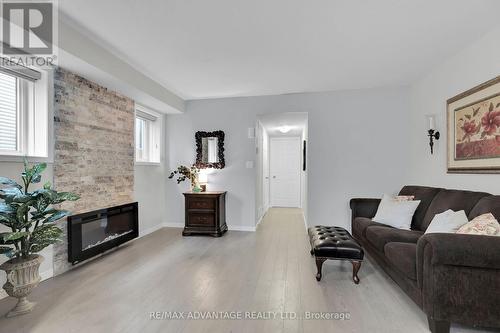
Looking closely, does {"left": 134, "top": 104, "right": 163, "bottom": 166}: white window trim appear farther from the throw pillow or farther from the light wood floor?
the throw pillow

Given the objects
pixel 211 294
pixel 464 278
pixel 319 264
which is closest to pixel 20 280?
pixel 211 294

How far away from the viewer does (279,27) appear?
2258 millimetres

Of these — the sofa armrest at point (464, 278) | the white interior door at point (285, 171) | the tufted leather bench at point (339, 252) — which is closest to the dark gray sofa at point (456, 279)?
the sofa armrest at point (464, 278)

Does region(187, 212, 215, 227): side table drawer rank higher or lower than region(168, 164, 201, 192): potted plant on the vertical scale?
lower

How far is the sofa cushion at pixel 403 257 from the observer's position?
1872 millimetres

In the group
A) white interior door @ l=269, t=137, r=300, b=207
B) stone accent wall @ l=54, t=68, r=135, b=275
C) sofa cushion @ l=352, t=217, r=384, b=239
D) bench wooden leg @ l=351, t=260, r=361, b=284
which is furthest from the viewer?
white interior door @ l=269, t=137, r=300, b=207

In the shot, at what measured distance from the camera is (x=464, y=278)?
159cm

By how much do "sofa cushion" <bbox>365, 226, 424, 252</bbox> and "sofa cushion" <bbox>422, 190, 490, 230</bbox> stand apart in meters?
0.33

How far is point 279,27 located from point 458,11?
4.96ft

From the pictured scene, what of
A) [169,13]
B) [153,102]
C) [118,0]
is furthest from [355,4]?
[153,102]

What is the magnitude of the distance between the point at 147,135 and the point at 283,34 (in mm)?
3247

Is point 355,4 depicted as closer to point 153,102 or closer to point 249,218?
point 153,102

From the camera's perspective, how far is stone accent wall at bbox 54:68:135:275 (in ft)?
8.84

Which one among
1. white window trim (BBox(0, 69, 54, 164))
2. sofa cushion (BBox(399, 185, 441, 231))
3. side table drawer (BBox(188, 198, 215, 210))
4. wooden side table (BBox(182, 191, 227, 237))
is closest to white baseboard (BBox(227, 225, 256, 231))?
wooden side table (BBox(182, 191, 227, 237))
